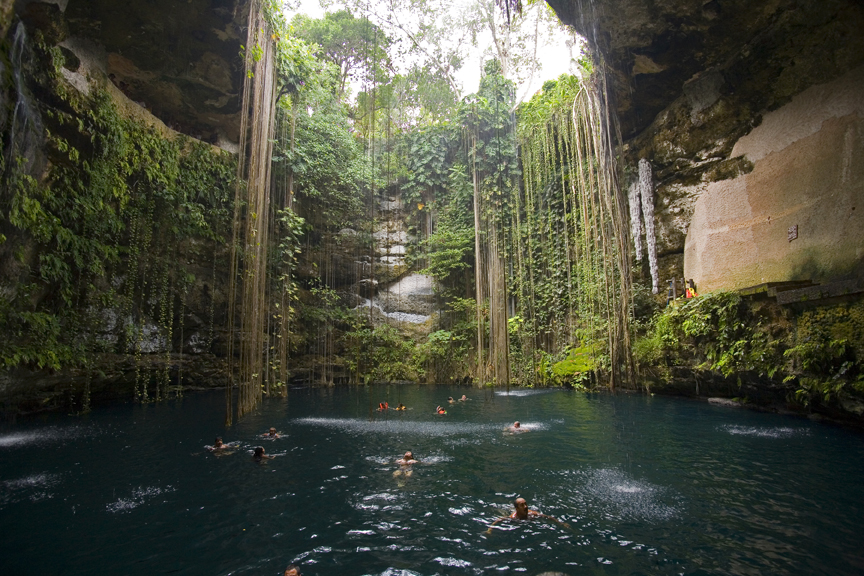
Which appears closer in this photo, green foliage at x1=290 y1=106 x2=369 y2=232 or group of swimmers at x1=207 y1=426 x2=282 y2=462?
group of swimmers at x1=207 y1=426 x2=282 y2=462

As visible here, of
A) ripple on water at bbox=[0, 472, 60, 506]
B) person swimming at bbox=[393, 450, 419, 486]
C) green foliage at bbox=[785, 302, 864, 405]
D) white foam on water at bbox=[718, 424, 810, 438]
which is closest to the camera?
ripple on water at bbox=[0, 472, 60, 506]

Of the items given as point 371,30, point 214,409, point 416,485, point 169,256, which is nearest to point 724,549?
point 416,485

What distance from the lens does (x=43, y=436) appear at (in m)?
6.21

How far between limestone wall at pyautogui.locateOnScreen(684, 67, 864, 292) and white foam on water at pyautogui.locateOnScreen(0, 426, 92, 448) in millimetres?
10557

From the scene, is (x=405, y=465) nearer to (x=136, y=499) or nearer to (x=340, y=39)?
(x=136, y=499)

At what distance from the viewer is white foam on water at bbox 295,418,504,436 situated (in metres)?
6.91

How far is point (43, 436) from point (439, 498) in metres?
5.85

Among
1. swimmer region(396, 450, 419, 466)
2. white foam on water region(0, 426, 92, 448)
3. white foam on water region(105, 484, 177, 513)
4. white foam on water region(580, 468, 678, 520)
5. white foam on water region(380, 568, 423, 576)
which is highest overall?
white foam on water region(0, 426, 92, 448)

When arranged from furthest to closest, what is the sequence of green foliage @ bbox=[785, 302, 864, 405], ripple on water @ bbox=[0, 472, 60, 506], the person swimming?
green foliage @ bbox=[785, 302, 864, 405] → the person swimming → ripple on water @ bbox=[0, 472, 60, 506]

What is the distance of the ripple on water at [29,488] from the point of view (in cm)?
393

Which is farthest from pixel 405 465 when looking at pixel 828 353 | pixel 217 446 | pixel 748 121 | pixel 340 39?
pixel 340 39

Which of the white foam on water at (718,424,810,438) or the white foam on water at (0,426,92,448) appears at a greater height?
the white foam on water at (718,424,810,438)

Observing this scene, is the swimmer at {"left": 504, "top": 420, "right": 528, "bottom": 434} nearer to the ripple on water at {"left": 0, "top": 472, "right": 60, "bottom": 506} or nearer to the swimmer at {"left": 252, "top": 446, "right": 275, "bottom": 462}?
the swimmer at {"left": 252, "top": 446, "right": 275, "bottom": 462}

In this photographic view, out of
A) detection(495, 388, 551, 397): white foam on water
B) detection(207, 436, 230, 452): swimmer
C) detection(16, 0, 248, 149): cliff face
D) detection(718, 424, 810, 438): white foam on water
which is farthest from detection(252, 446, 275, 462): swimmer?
detection(495, 388, 551, 397): white foam on water
